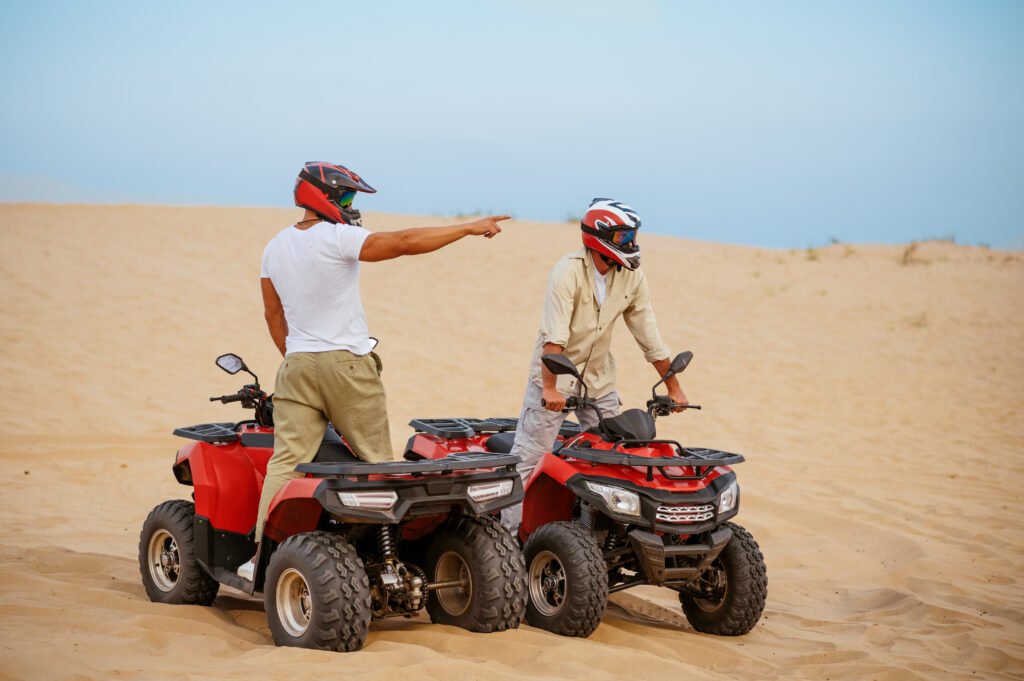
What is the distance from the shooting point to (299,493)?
498 cm

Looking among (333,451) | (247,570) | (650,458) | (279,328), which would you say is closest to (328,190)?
(279,328)

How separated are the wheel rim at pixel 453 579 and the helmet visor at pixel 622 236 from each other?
204 centimetres

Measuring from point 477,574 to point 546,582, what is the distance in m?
0.67

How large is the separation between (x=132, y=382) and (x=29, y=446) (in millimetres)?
3636

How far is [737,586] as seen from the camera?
597 centimetres

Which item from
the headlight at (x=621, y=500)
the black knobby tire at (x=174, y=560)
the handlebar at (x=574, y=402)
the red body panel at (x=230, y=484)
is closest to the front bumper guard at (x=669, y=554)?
the headlight at (x=621, y=500)

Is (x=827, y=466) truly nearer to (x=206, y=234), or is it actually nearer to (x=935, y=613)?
(x=935, y=613)

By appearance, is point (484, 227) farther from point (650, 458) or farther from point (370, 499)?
point (650, 458)

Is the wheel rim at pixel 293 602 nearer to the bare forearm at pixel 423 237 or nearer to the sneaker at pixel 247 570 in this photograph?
the sneaker at pixel 247 570

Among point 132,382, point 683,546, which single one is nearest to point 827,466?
point 683,546

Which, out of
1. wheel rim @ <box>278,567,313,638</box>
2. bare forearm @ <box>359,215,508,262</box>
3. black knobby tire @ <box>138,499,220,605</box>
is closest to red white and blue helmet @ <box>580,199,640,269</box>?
bare forearm @ <box>359,215,508,262</box>

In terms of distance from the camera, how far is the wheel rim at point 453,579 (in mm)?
5430

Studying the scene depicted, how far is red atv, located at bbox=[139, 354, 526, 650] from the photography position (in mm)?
4859

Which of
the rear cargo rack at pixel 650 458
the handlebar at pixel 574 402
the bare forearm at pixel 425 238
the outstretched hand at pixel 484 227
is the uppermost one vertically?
the outstretched hand at pixel 484 227
